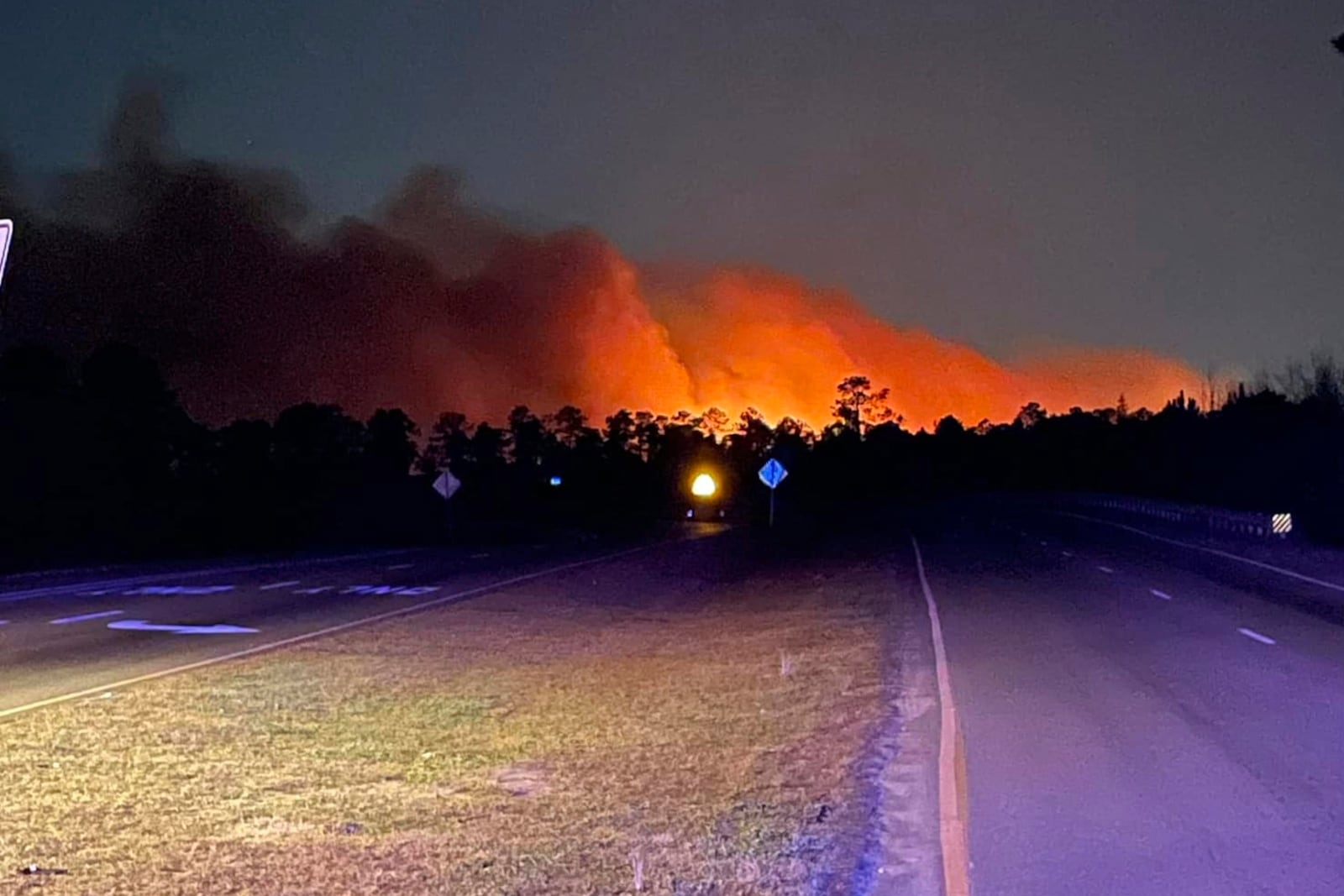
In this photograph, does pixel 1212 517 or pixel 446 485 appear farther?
pixel 1212 517

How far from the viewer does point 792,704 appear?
15266mm

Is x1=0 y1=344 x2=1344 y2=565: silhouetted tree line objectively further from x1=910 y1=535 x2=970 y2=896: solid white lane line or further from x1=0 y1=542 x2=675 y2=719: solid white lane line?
x1=910 y1=535 x2=970 y2=896: solid white lane line

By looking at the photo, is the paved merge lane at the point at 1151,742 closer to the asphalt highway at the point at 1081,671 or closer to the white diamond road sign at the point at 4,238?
the asphalt highway at the point at 1081,671

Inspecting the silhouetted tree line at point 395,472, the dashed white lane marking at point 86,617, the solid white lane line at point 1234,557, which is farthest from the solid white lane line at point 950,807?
the silhouetted tree line at point 395,472

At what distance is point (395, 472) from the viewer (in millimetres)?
109938

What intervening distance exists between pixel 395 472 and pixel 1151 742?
9967cm

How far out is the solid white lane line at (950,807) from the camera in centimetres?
835

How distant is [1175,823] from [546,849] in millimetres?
3733

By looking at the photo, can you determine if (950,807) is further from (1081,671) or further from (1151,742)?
(1081,671)

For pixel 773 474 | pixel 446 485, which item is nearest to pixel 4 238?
pixel 446 485

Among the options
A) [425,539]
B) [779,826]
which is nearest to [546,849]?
[779,826]

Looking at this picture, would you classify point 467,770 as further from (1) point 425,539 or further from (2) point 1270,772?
Answer: (1) point 425,539

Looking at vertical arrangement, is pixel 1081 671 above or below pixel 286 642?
below

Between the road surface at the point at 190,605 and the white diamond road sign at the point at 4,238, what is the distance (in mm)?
8493
